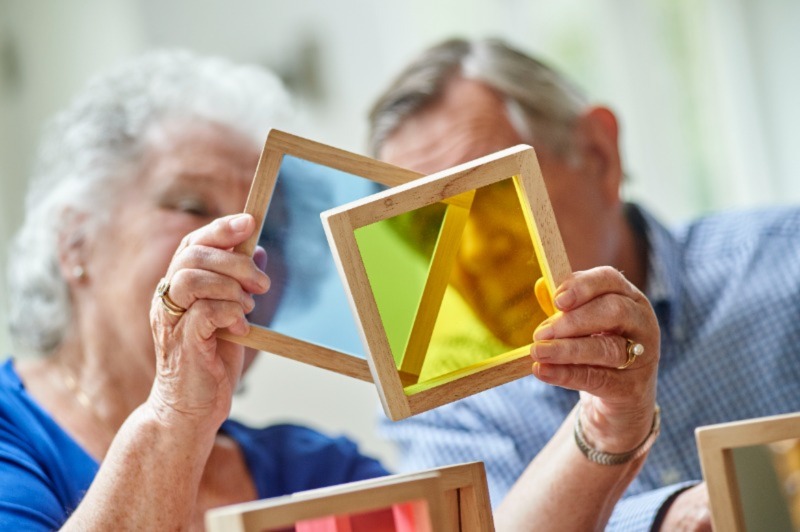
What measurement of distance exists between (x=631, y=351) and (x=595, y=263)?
2.46 ft

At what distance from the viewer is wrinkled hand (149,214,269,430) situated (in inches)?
34.1

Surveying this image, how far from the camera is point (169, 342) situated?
904 mm

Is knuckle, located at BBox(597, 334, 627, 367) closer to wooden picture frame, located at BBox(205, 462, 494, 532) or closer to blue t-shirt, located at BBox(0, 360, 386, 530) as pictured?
wooden picture frame, located at BBox(205, 462, 494, 532)

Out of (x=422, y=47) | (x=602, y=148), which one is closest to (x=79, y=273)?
(x=602, y=148)

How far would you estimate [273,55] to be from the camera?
9.05ft

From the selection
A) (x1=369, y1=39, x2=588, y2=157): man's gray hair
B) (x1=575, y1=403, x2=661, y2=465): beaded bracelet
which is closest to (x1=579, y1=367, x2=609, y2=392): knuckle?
(x1=575, y1=403, x2=661, y2=465): beaded bracelet

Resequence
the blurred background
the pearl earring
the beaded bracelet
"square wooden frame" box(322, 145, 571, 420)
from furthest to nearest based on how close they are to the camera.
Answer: the blurred background, the pearl earring, the beaded bracelet, "square wooden frame" box(322, 145, 571, 420)

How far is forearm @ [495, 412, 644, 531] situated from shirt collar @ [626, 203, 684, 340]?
602mm

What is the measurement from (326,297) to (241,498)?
1.72 ft

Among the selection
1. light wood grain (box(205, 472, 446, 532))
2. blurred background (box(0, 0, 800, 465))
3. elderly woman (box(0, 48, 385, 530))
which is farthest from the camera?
blurred background (box(0, 0, 800, 465))

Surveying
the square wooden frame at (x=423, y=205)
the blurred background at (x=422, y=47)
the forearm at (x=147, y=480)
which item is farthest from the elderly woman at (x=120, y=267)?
the blurred background at (x=422, y=47)

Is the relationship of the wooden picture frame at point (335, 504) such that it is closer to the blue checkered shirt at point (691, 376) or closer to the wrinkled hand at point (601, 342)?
the wrinkled hand at point (601, 342)

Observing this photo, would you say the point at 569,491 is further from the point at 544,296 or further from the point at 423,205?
the point at 423,205

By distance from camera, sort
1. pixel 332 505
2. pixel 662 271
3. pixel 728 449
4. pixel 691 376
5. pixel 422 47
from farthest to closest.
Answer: pixel 422 47
pixel 662 271
pixel 691 376
pixel 728 449
pixel 332 505
